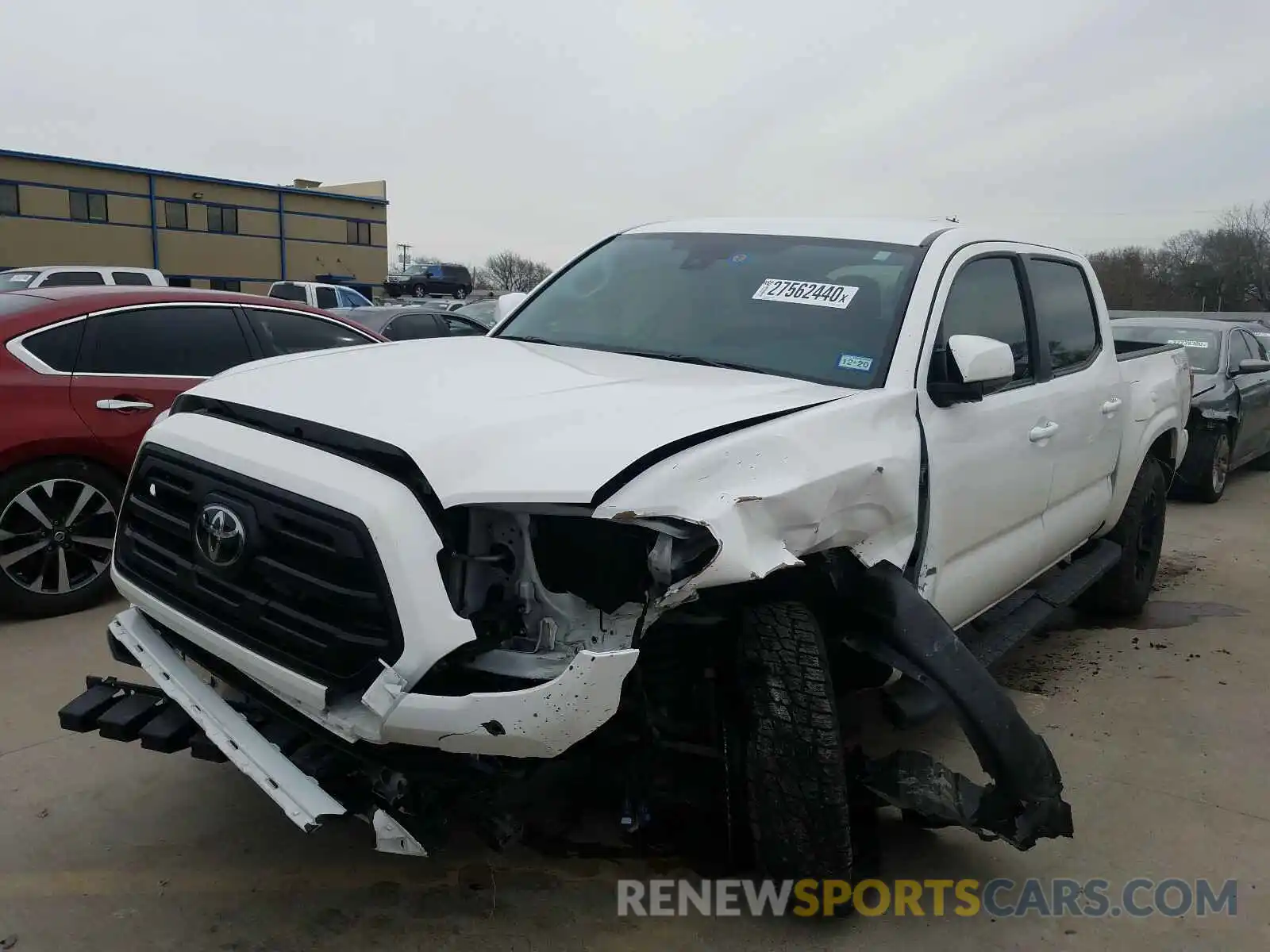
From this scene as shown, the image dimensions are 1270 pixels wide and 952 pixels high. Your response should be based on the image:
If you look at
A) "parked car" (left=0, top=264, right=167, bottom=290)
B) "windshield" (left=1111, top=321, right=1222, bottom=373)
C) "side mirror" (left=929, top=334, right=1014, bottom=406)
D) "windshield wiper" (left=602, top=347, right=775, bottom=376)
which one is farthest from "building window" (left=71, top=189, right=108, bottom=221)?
"side mirror" (left=929, top=334, right=1014, bottom=406)

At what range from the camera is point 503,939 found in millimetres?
2600

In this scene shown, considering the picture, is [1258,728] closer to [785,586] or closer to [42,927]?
[785,586]

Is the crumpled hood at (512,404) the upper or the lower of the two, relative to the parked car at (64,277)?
lower

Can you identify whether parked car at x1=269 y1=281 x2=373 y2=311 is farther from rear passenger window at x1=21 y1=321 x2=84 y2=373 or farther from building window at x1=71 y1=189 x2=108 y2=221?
rear passenger window at x1=21 y1=321 x2=84 y2=373

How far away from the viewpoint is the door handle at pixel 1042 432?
3744 millimetres

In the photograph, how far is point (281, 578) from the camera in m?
2.34

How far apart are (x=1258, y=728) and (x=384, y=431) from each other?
3.87 meters

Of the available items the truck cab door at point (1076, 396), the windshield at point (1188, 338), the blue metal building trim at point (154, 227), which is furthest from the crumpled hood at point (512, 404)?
the blue metal building trim at point (154, 227)

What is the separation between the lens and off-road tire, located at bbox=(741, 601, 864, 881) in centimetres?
250

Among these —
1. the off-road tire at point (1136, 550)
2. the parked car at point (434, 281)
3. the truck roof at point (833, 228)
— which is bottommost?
the off-road tire at point (1136, 550)

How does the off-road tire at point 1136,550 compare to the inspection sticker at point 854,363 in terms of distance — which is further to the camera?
the off-road tire at point 1136,550

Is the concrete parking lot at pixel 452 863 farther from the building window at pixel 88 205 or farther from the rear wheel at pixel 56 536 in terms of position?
the building window at pixel 88 205

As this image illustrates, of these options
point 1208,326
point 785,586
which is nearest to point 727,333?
point 785,586

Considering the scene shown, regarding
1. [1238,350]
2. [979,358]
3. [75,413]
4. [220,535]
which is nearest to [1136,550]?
[979,358]
